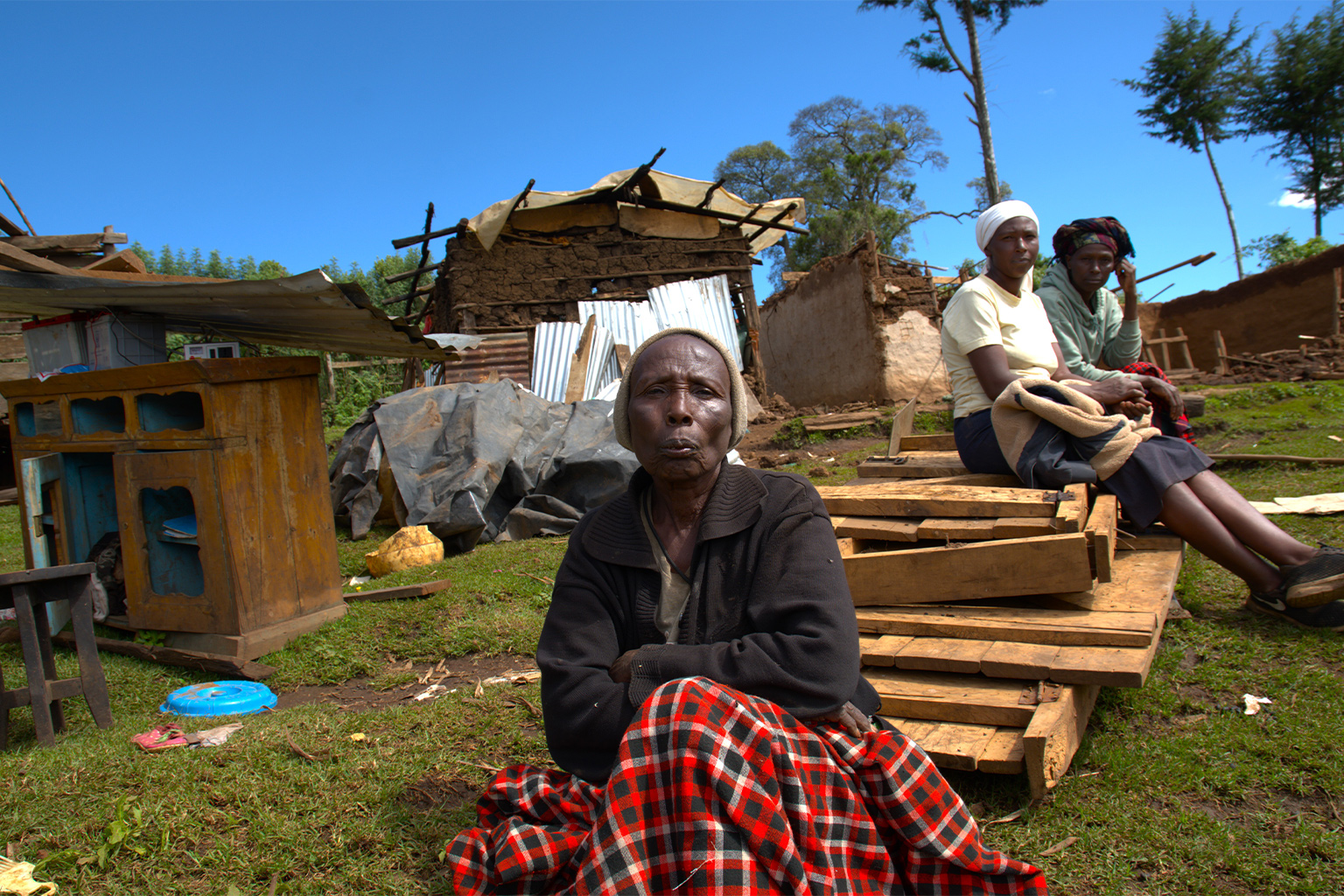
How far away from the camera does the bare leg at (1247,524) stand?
2.88 m

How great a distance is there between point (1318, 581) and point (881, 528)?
1552 mm

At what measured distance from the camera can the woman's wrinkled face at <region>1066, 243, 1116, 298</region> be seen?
12.3 feet

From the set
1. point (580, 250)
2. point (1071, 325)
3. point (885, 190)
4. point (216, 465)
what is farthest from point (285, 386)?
point (885, 190)

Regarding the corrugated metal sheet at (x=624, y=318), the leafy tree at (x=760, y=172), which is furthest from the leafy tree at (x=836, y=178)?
the corrugated metal sheet at (x=624, y=318)

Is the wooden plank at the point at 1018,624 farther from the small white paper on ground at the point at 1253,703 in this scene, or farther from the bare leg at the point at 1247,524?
the bare leg at the point at 1247,524

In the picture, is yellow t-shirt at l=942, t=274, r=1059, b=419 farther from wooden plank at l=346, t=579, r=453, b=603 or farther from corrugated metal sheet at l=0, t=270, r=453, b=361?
wooden plank at l=346, t=579, r=453, b=603

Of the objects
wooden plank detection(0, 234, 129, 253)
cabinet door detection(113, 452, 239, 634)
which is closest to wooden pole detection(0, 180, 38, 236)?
wooden plank detection(0, 234, 129, 253)

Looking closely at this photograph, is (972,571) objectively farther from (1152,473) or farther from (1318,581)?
(1318,581)

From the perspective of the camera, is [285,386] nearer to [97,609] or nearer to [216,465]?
[216,465]

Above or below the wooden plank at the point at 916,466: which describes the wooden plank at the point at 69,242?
above

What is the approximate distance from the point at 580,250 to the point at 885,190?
2855 cm

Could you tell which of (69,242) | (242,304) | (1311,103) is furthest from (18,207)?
(1311,103)

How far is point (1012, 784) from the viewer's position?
2189 millimetres

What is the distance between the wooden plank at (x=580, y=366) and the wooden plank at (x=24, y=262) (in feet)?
23.1
